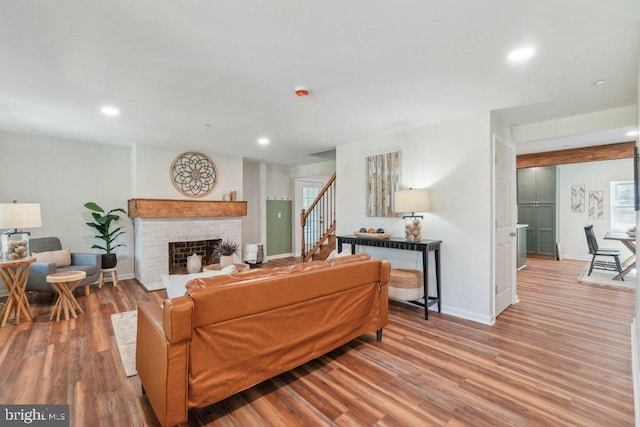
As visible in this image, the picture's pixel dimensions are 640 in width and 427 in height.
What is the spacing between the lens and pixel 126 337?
9.55 ft

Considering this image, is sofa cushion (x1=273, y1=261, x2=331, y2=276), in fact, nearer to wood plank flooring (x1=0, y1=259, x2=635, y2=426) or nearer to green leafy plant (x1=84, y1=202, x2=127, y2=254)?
wood plank flooring (x1=0, y1=259, x2=635, y2=426)

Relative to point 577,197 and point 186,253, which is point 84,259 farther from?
point 577,197

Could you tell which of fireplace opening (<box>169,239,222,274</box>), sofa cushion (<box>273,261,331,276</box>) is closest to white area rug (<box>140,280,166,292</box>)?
fireplace opening (<box>169,239,222,274</box>)

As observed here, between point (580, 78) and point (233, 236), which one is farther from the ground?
point (580, 78)

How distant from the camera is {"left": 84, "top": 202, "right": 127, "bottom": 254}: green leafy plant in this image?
4.82m

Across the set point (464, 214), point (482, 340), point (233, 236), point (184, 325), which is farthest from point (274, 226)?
point (184, 325)

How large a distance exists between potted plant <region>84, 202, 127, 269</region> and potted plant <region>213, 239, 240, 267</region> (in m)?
1.66

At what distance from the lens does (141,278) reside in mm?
4992

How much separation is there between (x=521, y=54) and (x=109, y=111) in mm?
4037

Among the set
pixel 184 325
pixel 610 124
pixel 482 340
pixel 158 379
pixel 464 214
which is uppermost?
pixel 610 124

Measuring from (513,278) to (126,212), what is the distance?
20.8ft

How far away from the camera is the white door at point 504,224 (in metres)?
Answer: 3.50

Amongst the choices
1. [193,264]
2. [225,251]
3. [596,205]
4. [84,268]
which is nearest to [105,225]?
[84,268]

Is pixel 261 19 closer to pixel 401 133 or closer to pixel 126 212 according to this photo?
pixel 401 133
